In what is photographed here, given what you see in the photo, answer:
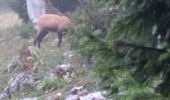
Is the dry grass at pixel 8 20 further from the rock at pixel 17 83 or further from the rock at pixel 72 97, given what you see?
the rock at pixel 72 97

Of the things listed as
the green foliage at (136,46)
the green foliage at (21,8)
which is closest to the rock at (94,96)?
the green foliage at (136,46)

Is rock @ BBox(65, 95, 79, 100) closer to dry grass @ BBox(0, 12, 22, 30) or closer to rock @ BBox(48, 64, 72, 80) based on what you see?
rock @ BBox(48, 64, 72, 80)

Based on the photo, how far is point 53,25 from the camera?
1633cm

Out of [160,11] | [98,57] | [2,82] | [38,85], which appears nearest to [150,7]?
[160,11]

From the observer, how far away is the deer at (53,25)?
15922mm

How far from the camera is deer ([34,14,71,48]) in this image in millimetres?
15922

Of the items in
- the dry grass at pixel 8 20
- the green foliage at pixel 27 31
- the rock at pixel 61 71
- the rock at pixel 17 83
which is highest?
the rock at pixel 61 71

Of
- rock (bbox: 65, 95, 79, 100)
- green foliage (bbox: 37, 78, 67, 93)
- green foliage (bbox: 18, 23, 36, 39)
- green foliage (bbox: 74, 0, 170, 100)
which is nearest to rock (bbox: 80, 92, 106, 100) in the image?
rock (bbox: 65, 95, 79, 100)

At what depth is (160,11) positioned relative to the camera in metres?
3.70

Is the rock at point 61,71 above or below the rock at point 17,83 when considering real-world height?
above

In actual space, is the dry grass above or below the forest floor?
below

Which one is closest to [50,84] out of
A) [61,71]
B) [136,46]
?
[61,71]

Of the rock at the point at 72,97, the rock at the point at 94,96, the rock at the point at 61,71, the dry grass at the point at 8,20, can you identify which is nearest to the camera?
the rock at the point at 94,96

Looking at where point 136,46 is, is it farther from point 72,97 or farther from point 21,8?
point 21,8
